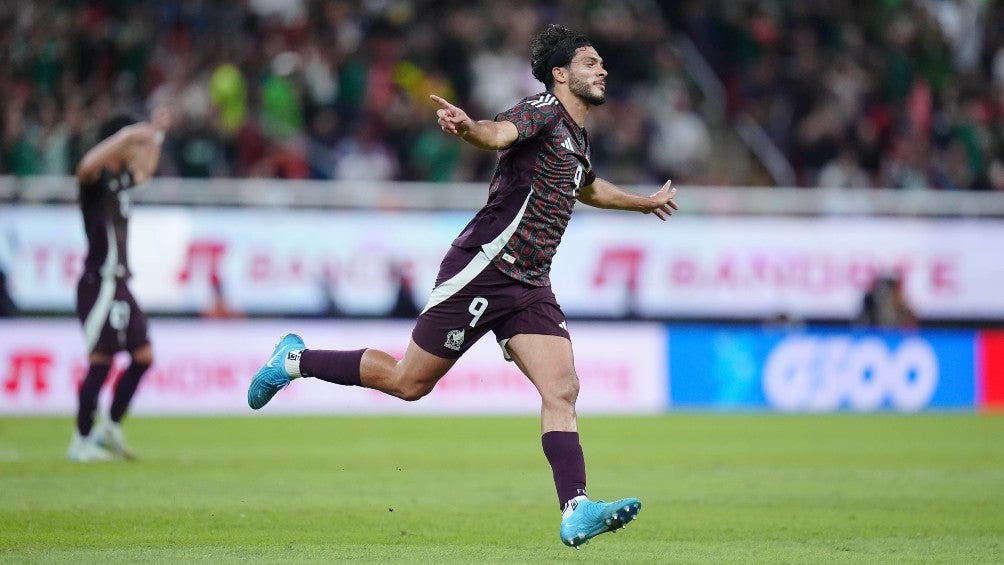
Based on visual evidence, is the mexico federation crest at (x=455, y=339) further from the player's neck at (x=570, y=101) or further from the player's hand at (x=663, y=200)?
the player's hand at (x=663, y=200)

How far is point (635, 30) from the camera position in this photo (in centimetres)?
2367

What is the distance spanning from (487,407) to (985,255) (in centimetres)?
815

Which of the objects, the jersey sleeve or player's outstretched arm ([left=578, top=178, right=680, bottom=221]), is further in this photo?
player's outstretched arm ([left=578, top=178, right=680, bottom=221])

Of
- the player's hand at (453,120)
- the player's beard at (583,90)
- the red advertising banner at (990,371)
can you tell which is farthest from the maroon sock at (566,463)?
the red advertising banner at (990,371)

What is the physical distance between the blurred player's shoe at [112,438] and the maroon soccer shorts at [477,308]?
5.46 m

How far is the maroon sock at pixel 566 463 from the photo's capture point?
720 cm

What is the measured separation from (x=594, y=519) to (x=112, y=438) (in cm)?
656

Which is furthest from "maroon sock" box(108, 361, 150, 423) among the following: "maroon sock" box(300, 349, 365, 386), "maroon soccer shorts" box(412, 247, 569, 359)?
"maroon soccer shorts" box(412, 247, 569, 359)

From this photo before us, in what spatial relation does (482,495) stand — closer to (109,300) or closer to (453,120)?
(109,300)

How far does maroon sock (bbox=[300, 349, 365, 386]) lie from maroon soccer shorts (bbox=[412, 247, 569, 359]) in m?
0.54

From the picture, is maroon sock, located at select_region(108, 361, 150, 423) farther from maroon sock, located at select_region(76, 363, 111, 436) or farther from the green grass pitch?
the green grass pitch

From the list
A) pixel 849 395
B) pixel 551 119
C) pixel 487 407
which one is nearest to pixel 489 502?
pixel 551 119

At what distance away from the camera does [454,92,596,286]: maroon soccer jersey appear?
756cm

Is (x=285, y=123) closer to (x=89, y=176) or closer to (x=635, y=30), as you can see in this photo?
(x=635, y=30)
